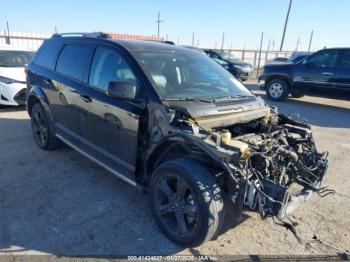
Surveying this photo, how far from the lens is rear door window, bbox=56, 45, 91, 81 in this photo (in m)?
4.23

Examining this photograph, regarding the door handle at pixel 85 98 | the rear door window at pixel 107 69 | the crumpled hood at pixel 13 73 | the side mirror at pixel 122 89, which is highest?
the rear door window at pixel 107 69

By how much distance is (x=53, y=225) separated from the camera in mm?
3322

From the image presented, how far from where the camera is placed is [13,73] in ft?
27.4

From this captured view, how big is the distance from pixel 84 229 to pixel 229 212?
1445 millimetres

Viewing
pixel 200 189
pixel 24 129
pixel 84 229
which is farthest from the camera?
pixel 24 129

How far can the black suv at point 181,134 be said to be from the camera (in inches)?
111

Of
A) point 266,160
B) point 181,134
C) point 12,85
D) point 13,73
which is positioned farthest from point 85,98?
point 13,73

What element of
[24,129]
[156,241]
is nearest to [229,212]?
[156,241]

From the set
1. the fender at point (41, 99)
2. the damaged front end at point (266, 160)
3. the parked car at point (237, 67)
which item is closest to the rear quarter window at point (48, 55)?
the fender at point (41, 99)

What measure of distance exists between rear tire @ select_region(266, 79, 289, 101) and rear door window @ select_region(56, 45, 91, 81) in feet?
27.5

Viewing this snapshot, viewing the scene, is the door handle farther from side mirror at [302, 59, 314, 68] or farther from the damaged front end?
side mirror at [302, 59, 314, 68]

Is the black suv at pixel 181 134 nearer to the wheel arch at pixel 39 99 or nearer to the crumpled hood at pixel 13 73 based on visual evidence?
the wheel arch at pixel 39 99

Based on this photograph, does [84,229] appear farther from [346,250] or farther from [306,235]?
[346,250]

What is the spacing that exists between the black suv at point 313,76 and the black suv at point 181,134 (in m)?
6.96
